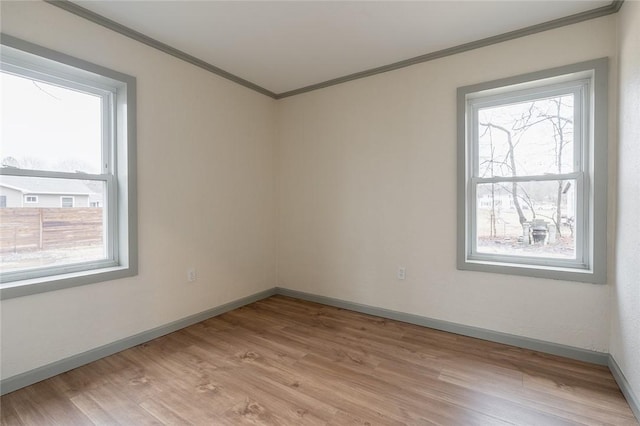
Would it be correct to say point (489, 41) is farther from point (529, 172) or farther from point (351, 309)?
point (351, 309)

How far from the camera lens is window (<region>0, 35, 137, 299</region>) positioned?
204 cm

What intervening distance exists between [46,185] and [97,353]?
1.33 m

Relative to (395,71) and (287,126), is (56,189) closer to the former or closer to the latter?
(287,126)

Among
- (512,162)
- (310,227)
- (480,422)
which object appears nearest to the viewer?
(480,422)

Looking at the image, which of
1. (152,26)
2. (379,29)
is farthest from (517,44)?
(152,26)

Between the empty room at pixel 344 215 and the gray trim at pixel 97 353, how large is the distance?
15mm

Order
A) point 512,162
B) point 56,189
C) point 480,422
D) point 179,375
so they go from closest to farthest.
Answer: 1. point 480,422
2. point 179,375
3. point 56,189
4. point 512,162

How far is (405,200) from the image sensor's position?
3.05 m

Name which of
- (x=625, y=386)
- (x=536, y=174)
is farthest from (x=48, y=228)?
(x=625, y=386)

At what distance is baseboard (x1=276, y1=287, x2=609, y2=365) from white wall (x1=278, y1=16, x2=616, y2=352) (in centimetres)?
5

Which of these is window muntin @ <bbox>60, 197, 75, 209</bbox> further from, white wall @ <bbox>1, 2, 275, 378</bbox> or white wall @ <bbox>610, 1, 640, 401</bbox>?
white wall @ <bbox>610, 1, 640, 401</bbox>

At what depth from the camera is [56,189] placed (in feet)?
7.40

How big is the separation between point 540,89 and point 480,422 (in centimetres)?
257

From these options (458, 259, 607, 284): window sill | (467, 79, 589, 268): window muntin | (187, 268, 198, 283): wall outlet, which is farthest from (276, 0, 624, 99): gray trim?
(187, 268, 198, 283): wall outlet
